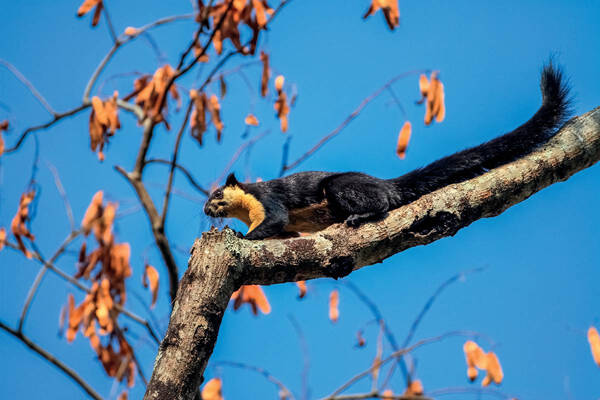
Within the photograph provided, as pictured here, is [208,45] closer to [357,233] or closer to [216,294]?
[357,233]

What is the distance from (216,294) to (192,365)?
337mm

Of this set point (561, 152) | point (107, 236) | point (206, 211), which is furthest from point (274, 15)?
point (561, 152)

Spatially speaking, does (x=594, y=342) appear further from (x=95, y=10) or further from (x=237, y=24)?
(x=95, y=10)

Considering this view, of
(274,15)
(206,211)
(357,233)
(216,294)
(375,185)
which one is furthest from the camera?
(274,15)

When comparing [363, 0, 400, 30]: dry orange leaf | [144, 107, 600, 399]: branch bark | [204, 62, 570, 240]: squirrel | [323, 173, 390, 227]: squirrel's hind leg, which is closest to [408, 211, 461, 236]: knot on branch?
[144, 107, 600, 399]: branch bark

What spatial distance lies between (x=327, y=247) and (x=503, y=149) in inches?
65.5

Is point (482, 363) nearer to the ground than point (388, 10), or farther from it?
nearer to the ground

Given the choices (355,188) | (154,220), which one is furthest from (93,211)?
(355,188)

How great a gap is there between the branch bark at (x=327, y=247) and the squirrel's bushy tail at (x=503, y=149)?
0.17 meters

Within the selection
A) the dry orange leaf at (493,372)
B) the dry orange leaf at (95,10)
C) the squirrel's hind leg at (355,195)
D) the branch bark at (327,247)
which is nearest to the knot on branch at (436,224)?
the branch bark at (327,247)

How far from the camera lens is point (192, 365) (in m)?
2.55

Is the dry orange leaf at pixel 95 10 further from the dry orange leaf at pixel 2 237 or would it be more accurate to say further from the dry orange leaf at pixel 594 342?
the dry orange leaf at pixel 594 342

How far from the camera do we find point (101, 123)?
16.6 feet

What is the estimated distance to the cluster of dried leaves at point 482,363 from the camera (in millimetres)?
4395
